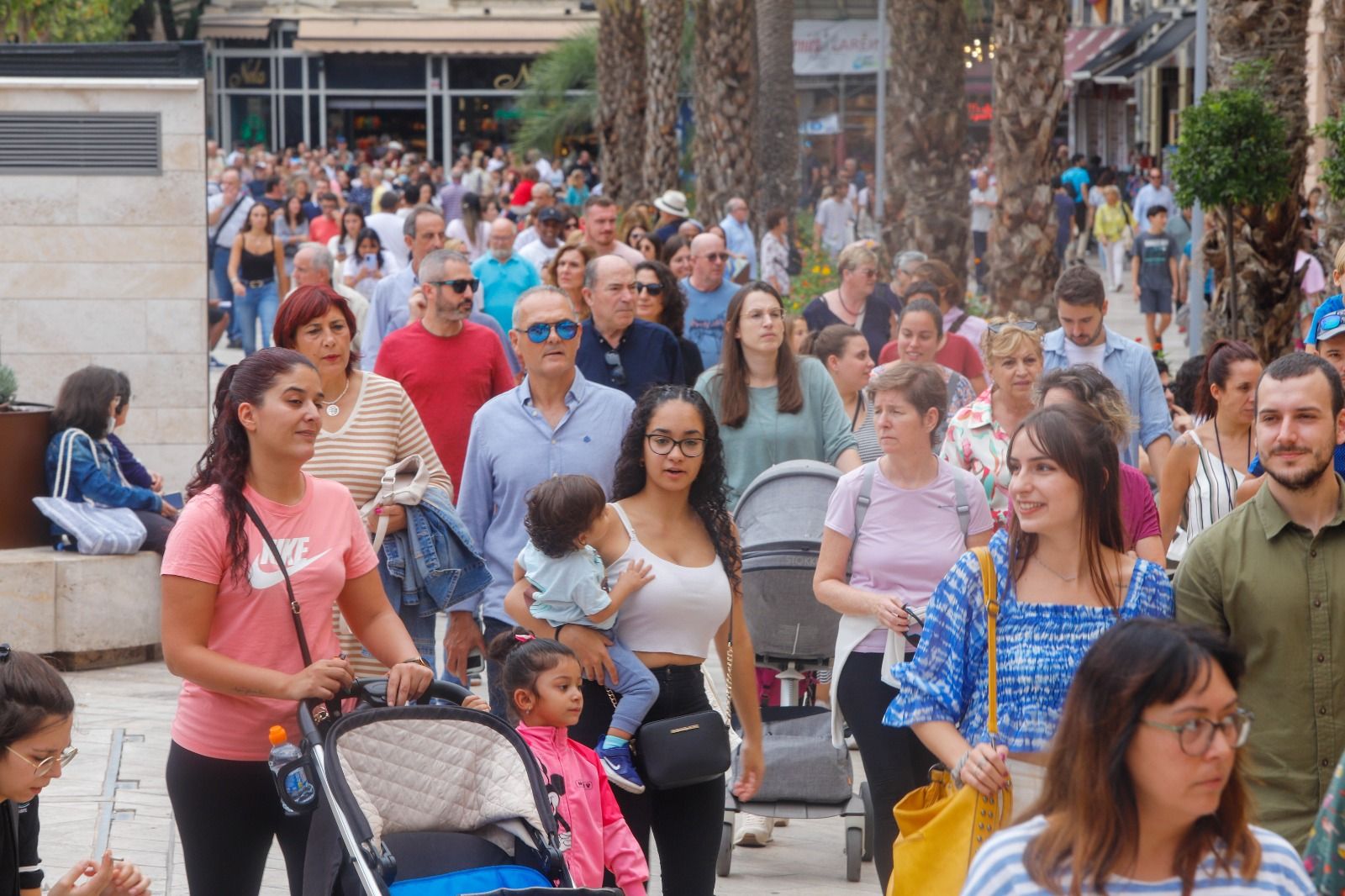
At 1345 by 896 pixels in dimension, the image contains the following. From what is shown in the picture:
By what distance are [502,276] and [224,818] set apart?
850 centimetres

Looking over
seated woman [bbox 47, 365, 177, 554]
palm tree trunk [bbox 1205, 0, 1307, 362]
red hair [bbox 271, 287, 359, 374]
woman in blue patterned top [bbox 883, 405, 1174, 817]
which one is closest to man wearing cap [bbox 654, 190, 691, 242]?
palm tree trunk [bbox 1205, 0, 1307, 362]

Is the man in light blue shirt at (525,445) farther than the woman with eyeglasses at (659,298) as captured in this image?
No

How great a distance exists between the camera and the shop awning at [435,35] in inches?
2288

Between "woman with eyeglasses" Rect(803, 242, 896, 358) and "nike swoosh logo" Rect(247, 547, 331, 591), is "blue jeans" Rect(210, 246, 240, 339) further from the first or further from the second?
"nike swoosh logo" Rect(247, 547, 331, 591)

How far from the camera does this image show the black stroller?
417 centimetres

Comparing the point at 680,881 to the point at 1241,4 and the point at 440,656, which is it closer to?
the point at 440,656

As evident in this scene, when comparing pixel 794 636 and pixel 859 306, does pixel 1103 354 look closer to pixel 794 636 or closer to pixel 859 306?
pixel 794 636

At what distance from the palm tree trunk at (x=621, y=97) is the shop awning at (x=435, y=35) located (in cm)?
3006

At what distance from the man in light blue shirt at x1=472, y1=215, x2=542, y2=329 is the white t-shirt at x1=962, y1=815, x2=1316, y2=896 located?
9.93m

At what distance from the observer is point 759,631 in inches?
279

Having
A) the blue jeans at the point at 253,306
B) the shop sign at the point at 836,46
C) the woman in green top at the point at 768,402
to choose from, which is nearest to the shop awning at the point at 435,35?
the shop sign at the point at 836,46

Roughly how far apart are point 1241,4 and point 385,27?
49.1 meters

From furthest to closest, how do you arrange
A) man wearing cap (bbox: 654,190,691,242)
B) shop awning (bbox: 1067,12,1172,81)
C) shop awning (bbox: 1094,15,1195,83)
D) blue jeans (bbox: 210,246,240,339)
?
shop awning (bbox: 1067,12,1172,81), shop awning (bbox: 1094,15,1195,83), blue jeans (bbox: 210,246,240,339), man wearing cap (bbox: 654,190,691,242)

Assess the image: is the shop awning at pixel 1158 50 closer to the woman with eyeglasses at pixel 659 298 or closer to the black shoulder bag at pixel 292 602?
the woman with eyeglasses at pixel 659 298
